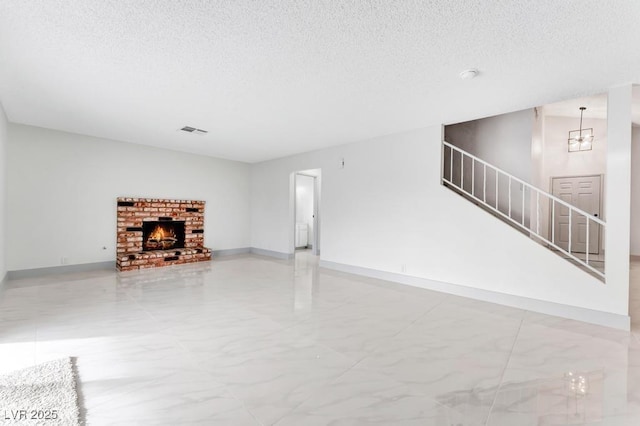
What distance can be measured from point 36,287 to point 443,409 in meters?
5.54

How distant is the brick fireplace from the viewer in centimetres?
595

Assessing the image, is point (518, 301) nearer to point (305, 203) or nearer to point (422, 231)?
point (422, 231)

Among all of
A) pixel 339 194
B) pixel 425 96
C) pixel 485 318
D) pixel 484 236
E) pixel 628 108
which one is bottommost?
pixel 485 318

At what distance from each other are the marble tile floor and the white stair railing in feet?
5.00

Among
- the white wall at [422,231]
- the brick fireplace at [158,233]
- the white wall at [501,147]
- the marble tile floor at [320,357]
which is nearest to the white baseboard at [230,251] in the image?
the brick fireplace at [158,233]

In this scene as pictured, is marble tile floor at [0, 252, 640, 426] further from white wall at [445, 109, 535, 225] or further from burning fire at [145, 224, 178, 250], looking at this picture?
burning fire at [145, 224, 178, 250]

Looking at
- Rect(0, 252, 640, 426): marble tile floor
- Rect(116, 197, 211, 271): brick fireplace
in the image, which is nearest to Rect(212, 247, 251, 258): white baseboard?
Rect(116, 197, 211, 271): brick fireplace

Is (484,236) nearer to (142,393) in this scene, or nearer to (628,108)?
(628,108)

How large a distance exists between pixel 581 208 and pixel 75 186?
1051 centimetres

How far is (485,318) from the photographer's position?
10.9ft

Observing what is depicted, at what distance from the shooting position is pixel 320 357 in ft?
7.72

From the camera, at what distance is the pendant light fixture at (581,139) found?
20.9ft

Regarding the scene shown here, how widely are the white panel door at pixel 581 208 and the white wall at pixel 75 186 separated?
8.56m

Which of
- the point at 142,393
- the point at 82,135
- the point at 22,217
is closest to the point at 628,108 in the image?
the point at 142,393
